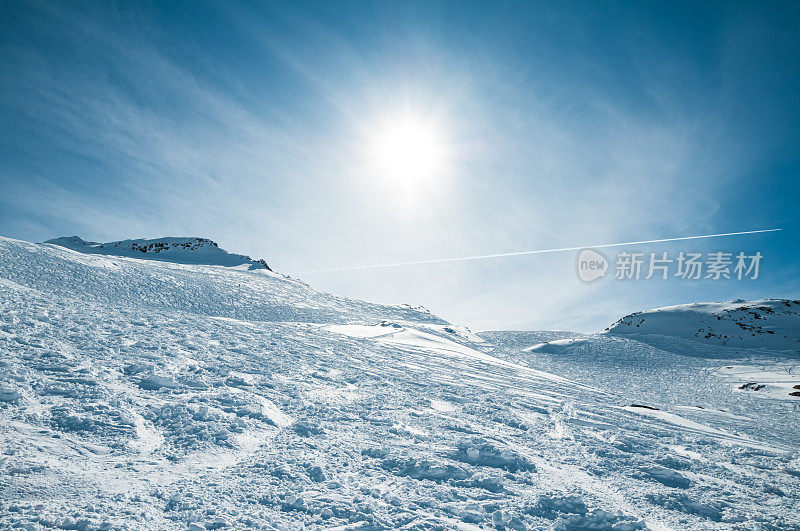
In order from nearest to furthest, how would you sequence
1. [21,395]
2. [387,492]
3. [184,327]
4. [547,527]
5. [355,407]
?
[547,527], [387,492], [21,395], [355,407], [184,327]

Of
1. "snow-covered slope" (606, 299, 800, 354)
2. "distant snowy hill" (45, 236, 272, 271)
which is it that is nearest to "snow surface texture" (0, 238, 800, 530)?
"distant snowy hill" (45, 236, 272, 271)

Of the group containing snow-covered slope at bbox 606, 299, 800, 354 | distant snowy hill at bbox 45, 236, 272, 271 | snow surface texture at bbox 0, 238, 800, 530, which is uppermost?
snow-covered slope at bbox 606, 299, 800, 354

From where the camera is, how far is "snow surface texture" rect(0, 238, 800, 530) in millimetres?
4062

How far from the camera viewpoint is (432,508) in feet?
14.4

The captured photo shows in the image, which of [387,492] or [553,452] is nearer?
[387,492]

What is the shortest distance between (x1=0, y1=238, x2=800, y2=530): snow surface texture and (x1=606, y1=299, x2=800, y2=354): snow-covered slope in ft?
135

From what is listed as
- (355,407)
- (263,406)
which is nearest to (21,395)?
(263,406)

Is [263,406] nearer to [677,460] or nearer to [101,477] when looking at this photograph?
[101,477]

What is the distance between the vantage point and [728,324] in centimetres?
5147

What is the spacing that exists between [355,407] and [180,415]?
3.16 metres

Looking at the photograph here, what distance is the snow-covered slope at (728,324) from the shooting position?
Answer: 45125 millimetres

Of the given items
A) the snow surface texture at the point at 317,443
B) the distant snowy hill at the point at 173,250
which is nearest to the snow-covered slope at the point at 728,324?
the snow surface texture at the point at 317,443

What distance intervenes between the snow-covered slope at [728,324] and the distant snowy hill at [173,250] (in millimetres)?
49763

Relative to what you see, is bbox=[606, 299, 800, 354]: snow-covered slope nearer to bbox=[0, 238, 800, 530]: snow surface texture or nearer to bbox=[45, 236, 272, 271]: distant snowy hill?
bbox=[0, 238, 800, 530]: snow surface texture
